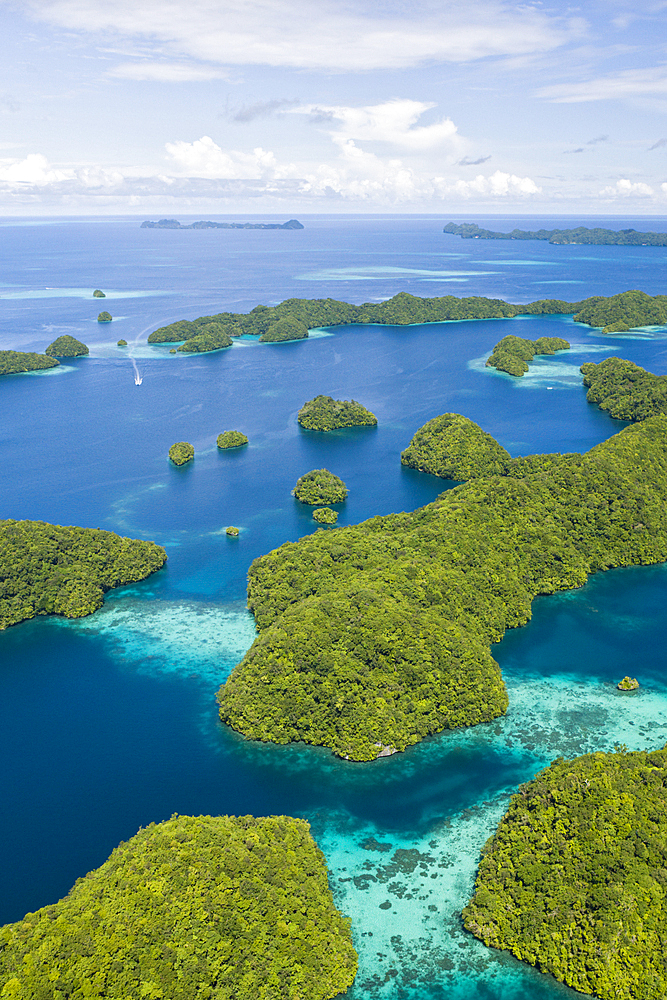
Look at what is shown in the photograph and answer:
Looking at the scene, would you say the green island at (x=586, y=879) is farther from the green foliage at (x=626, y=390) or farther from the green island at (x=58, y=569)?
the green foliage at (x=626, y=390)

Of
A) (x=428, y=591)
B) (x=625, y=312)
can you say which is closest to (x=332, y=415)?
(x=428, y=591)

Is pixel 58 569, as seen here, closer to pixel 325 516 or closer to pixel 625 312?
pixel 325 516

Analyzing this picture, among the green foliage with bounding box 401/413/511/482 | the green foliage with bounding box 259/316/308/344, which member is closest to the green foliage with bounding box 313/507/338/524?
the green foliage with bounding box 401/413/511/482

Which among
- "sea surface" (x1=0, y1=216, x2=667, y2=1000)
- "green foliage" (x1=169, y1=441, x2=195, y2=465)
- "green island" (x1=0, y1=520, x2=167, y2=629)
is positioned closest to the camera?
"sea surface" (x1=0, y1=216, x2=667, y2=1000)

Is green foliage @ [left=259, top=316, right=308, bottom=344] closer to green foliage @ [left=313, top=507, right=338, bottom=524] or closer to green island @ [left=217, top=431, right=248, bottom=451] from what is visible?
green island @ [left=217, top=431, right=248, bottom=451]

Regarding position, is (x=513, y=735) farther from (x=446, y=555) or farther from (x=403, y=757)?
(x=446, y=555)

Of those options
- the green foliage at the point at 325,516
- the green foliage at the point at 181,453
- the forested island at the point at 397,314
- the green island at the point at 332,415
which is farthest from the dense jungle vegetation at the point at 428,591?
the forested island at the point at 397,314
